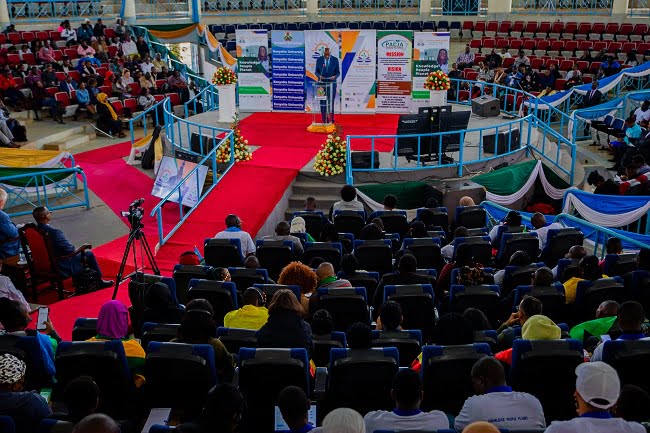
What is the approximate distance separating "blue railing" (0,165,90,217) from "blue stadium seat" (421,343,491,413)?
30.6 ft

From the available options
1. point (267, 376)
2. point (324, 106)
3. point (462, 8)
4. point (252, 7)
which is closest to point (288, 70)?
point (324, 106)

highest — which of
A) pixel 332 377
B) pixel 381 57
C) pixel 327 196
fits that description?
pixel 381 57

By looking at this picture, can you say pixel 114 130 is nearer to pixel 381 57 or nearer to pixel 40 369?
pixel 381 57

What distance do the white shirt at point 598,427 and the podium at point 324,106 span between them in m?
12.5

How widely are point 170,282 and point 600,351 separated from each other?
4.07m

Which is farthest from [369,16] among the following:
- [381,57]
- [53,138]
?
[53,138]

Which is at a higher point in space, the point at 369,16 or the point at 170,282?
the point at 369,16

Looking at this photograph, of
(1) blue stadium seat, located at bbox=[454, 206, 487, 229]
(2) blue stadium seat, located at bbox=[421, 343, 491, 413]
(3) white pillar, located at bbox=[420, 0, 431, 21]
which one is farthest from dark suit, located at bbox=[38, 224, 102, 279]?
(3) white pillar, located at bbox=[420, 0, 431, 21]

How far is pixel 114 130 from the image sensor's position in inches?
763

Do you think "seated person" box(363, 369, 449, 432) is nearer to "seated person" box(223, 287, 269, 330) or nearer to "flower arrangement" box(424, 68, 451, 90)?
"seated person" box(223, 287, 269, 330)

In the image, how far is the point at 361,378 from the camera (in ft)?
16.7

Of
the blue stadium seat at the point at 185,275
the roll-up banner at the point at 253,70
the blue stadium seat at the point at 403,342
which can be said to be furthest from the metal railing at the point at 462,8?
the blue stadium seat at the point at 403,342

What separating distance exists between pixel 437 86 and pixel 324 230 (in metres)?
7.57

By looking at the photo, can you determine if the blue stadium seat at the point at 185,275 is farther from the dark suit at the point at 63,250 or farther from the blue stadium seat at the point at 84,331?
the dark suit at the point at 63,250
